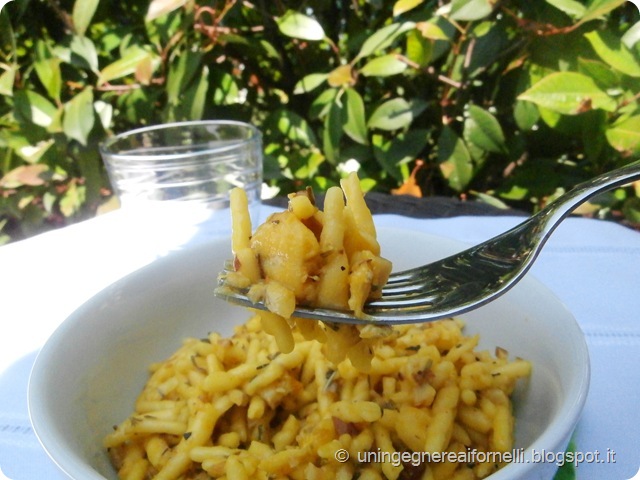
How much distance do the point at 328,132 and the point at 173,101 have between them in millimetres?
430

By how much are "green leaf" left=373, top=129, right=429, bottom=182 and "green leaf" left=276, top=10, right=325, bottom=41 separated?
333mm

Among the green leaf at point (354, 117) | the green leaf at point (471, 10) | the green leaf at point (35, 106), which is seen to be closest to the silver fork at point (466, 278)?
the green leaf at point (471, 10)

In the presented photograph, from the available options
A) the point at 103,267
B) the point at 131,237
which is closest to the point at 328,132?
the point at 131,237

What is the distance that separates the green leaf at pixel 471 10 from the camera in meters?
1.32

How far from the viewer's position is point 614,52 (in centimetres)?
128

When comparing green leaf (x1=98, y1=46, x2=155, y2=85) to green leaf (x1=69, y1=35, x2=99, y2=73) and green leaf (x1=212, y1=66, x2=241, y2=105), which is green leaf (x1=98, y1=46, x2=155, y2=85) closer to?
green leaf (x1=69, y1=35, x2=99, y2=73)

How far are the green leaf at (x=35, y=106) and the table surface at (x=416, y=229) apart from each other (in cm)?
42

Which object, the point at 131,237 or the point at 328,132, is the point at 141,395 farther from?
the point at 328,132

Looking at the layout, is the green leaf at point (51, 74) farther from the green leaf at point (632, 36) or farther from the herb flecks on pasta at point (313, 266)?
the green leaf at point (632, 36)

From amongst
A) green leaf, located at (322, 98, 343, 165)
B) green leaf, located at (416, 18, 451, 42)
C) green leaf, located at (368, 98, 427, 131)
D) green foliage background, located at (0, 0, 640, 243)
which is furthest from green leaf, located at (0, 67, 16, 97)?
green leaf, located at (416, 18, 451, 42)

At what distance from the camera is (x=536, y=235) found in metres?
0.63

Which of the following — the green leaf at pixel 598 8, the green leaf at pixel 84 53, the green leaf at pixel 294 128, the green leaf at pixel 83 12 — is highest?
the green leaf at pixel 83 12

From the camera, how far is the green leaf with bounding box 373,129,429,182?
1.58 meters

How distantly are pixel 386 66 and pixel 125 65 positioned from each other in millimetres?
679
